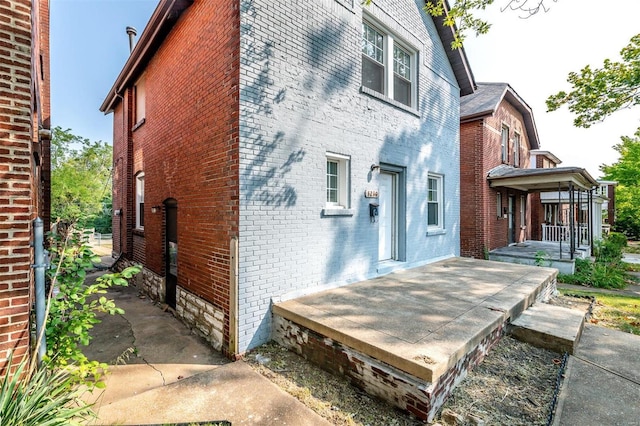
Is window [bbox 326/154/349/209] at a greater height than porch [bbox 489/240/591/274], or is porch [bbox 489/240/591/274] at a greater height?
window [bbox 326/154/349/209]

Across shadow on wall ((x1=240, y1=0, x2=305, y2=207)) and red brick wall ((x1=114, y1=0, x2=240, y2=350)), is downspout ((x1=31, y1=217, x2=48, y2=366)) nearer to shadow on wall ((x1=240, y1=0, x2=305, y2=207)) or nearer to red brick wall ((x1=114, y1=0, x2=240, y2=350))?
red brick wall ((x1=114, y1=0, x2=240, y2=350))

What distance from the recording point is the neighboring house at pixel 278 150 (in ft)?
14.6

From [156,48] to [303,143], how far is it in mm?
5316

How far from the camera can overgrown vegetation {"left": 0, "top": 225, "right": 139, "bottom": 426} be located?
2162mm

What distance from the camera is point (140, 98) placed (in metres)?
9.21

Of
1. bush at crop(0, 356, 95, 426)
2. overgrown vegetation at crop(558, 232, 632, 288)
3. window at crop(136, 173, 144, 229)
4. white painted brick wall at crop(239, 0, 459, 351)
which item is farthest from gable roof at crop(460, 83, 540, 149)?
bush at crop(0, 356, 95, 426)

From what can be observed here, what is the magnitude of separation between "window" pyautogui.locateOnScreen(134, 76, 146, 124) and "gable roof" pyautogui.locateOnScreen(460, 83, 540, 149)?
1220cm

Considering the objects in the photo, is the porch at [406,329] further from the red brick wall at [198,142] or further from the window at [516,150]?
the window at [516,150]

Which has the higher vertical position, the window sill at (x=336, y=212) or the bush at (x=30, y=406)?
the window sill at (x=336, y=212)

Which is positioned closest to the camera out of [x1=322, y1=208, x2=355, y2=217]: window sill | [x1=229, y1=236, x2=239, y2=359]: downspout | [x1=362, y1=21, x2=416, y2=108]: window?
[x1=229, y1=236, x2=239, y2=359]: downspout

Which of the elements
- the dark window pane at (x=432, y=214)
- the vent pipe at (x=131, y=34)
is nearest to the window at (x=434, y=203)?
the dark window pane at (x=432, y=214)

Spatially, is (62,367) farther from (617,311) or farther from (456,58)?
(456,58)

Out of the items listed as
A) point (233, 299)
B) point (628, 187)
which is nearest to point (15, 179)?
point (233, 299)

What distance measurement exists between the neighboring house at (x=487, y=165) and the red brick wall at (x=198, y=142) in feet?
36.5
